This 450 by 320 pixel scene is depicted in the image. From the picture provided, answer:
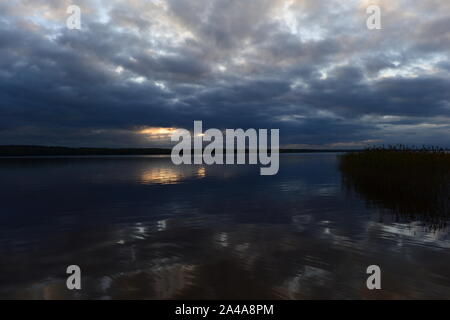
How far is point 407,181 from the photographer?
892 inches

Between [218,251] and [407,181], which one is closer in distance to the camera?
[218,251]

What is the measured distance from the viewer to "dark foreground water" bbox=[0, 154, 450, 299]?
7152 millimetres

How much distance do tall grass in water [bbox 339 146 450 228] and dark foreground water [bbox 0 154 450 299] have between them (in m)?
1.68

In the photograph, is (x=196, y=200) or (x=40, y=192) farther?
(x=40, y=192)

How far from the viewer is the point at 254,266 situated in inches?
339

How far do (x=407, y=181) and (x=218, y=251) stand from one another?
1911 cm

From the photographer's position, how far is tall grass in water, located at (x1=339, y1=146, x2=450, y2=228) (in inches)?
635

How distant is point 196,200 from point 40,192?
13.7 m

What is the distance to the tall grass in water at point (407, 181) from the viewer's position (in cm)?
1612

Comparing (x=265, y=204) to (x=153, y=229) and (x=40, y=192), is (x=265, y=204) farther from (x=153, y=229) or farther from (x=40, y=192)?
(x=40, y=192)

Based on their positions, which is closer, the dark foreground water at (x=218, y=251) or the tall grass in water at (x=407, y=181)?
the dark foreground water at (x=218, y=251)

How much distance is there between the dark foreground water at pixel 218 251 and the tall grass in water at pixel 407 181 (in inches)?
66.0

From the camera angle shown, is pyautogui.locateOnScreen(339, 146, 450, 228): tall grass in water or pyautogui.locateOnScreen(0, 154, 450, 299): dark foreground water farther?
pyautogui.locateOnScreen(339, 146, 450, 228): tall grass in water
